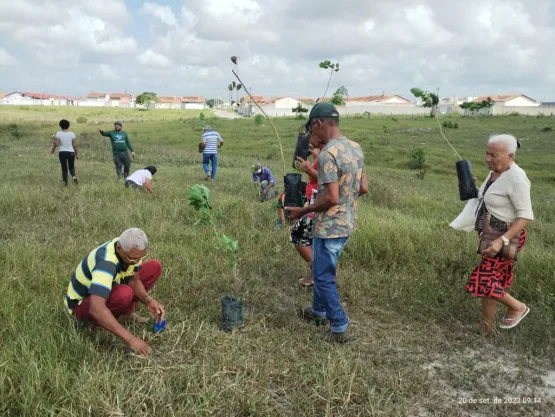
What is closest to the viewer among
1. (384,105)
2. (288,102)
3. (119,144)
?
(119,144)

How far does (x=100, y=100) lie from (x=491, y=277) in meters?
145

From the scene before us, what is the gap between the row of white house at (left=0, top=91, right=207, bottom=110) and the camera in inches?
4596

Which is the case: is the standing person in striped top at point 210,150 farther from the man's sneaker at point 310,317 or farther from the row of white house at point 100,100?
the row of white house at point 100,100

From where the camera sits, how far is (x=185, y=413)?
96.1 inches

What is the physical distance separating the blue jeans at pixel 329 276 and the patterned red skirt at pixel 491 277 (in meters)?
1.00

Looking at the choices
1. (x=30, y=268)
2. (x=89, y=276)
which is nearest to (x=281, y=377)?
(x=89, y=276)

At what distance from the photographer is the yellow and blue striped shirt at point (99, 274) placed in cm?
274

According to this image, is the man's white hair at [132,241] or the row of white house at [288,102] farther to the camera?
the row of white house at [288,102]

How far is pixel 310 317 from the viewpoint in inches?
145

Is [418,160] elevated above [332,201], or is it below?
below

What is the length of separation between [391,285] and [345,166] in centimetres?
170

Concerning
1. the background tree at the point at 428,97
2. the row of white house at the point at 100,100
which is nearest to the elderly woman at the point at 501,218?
the background tree at the point at 428,97

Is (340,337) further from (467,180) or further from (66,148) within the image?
(66,148)

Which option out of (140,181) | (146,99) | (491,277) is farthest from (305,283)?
(146,99)
